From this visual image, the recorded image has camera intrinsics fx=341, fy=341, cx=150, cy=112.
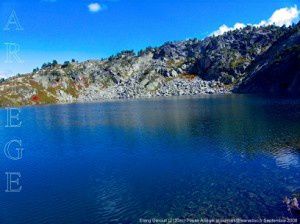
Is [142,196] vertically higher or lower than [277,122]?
lower

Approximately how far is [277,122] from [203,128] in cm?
1933

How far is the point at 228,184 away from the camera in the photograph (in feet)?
143

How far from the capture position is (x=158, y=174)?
49969mm

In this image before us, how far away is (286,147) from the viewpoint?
202 feet

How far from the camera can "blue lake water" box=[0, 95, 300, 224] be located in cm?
3675

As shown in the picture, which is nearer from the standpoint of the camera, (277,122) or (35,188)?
(35,188)

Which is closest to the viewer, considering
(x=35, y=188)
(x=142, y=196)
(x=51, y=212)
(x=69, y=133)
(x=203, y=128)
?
(x=51, y=212)

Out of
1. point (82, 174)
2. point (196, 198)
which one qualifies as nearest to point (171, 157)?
point (82, 174)

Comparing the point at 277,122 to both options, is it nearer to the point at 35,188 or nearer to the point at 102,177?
the point at 102,177

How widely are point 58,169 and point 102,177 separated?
1042cm

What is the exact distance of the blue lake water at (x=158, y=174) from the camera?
121ft

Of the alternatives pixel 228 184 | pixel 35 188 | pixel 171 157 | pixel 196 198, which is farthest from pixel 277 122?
pixel 35 188

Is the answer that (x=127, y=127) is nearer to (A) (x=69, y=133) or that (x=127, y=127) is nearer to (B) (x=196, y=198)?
(A) (x=69, y=133)

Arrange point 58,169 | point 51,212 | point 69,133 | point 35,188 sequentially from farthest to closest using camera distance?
point 69,133
point 58,169
point 35,188
point 51,212
